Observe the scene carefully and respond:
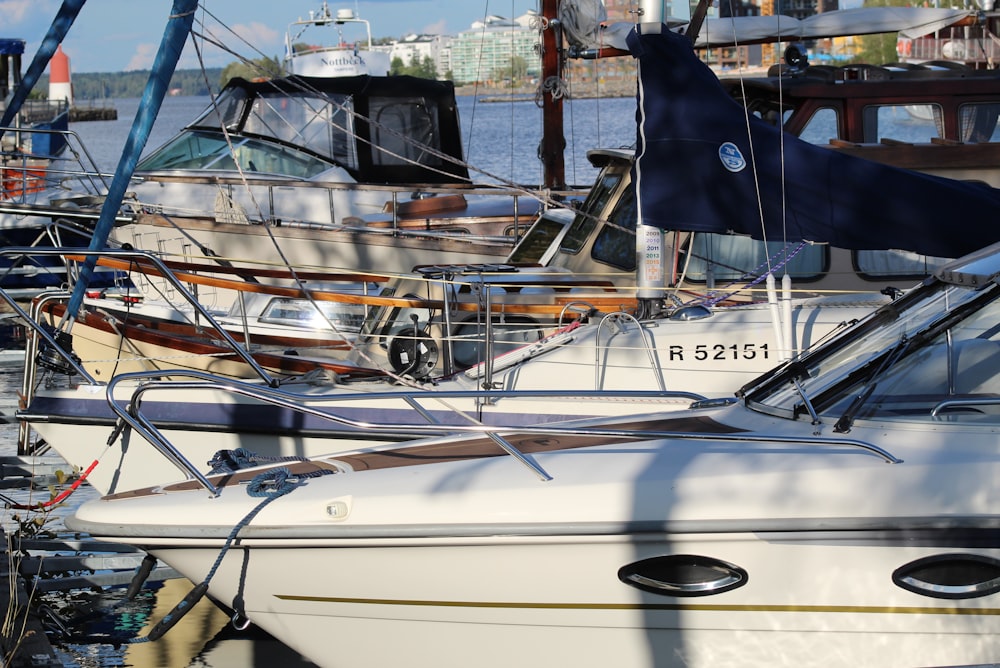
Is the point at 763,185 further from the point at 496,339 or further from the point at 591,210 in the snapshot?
the point at 591,210

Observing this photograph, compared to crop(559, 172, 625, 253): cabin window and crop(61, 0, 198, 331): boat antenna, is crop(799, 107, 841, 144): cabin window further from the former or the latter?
crop(61, 0, 198, 331): boat antenna

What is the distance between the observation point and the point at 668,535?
13.9 ft

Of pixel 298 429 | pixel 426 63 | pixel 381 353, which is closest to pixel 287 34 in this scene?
pixel 381 353

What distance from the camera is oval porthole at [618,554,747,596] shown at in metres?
4.24

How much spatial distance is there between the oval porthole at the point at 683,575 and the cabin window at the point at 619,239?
473 centimetres

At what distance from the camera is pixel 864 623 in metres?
4.18

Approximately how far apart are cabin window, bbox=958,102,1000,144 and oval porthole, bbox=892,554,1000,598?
6.39 m

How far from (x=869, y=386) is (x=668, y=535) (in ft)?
3.49

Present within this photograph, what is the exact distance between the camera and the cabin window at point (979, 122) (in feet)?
31.9

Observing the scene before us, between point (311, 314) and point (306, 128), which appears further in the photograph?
point (306, 128)

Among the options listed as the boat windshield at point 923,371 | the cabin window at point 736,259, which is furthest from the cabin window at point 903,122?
the boat windshield at point 923,371

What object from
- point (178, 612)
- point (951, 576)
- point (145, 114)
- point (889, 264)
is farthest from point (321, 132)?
point (951, 576)

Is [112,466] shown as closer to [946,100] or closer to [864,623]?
[864,623]

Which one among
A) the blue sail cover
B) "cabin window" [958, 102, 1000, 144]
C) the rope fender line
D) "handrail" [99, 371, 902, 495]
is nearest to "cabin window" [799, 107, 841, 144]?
"cabin window" [958, 102, 1000, 144]
